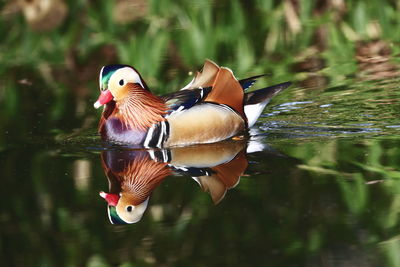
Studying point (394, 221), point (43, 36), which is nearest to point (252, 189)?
point (394, 221)

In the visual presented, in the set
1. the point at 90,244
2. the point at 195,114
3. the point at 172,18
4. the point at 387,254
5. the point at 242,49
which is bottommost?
the point at 387,254

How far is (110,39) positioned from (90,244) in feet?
19.5

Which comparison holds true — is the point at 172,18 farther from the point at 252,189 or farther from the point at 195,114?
the point at 252,189

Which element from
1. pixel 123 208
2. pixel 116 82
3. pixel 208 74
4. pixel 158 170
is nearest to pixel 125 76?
pixel 116 82

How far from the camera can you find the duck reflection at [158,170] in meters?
5.87

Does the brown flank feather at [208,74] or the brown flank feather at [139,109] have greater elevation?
the brown flank feather at [208,74]

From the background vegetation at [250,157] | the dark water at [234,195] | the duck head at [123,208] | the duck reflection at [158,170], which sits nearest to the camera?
the dark water at [234,195]

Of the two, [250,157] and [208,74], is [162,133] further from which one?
[250,157]

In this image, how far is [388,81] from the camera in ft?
28.3

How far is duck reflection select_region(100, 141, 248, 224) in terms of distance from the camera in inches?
231

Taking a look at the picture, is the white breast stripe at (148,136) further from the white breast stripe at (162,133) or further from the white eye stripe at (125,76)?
the white eye stripe at (125,76)

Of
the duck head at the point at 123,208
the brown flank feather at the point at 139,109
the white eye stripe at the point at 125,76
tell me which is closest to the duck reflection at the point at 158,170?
the duck head at the point at 123,208

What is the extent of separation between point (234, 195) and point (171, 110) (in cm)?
162

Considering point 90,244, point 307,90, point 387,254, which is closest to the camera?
point 387,254
